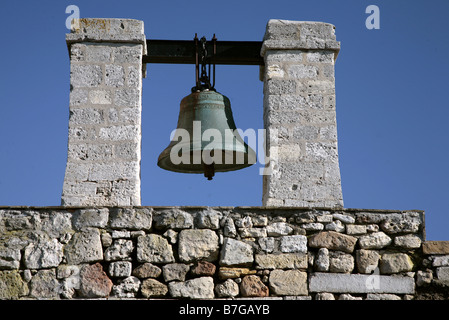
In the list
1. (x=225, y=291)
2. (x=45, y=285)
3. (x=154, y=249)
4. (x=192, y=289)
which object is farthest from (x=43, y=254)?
(x=225, y=291)

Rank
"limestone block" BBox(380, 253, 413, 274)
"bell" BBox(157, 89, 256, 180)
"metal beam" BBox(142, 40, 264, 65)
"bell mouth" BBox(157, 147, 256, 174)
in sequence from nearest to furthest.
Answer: "limestone block" BBox(380, 253, 413, 274)
"bell" BBox(157, 89, 256, 180)
"bell mouth" BBox(157, 147, 256, 174)
"metal beam" BBox(142, 40, 264, 65)

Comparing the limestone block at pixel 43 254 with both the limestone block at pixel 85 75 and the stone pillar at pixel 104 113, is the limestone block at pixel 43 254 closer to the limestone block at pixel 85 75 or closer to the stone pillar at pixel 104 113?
the stone pillar at pixel 104 113

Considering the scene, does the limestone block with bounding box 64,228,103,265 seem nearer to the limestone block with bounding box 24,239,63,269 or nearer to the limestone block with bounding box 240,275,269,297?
the limestone block with bounding box 24,239,63,269

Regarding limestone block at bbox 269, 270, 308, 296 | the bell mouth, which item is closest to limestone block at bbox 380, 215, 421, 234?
limestone block at bbox 269, 270, 308, 296

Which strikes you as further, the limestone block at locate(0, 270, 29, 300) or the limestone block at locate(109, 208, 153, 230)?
the limestone block at locate(109, 208, 153, 230)

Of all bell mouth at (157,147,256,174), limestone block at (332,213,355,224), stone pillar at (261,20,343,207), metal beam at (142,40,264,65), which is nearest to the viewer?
limestone block at (332,213,355,224)

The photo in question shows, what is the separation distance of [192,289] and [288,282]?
649 millimetres

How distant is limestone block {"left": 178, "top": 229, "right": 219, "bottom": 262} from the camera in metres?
5.86

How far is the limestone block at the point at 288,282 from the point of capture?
19.1 ft

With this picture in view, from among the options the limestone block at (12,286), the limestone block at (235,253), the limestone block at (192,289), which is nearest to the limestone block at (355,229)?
the limestone block at (235,253)

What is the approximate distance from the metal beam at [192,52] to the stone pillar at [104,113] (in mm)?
138

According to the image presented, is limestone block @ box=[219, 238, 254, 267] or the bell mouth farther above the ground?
the bell mouth
